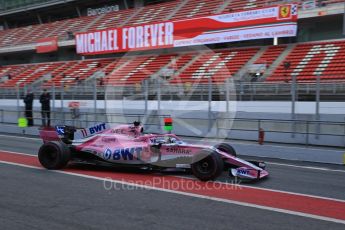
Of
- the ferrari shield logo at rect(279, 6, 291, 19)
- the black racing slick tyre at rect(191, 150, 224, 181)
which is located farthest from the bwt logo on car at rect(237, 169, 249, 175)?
the ferrari shield logo at rect(279, 6, 291, 19)

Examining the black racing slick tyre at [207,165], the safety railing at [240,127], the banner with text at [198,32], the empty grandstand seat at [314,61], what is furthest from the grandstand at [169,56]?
the black racing slick tyre at [207,165]

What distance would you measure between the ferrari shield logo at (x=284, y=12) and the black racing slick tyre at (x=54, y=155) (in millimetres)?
17774

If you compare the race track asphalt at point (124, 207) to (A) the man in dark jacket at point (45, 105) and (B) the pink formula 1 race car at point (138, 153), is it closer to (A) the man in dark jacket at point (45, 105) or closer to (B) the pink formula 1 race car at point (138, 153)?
(B) the pink formula 1 race car at point (138, 153)

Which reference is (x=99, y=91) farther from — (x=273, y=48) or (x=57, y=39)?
(x=57, y=39)

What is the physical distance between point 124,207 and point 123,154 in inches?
100

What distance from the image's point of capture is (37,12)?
47.9 metres

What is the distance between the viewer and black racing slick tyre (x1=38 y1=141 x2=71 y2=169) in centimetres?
919

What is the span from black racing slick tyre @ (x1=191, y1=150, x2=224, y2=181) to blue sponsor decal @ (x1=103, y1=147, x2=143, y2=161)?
1207mm

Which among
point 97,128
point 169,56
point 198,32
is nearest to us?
point 97,128

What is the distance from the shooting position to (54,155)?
30.8ft

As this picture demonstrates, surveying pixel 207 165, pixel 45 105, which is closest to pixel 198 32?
pixel 45 105

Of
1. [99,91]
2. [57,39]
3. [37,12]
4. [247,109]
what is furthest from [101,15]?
[247,109]

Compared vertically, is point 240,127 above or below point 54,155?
above

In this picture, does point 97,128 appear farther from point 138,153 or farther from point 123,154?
point 138,153
